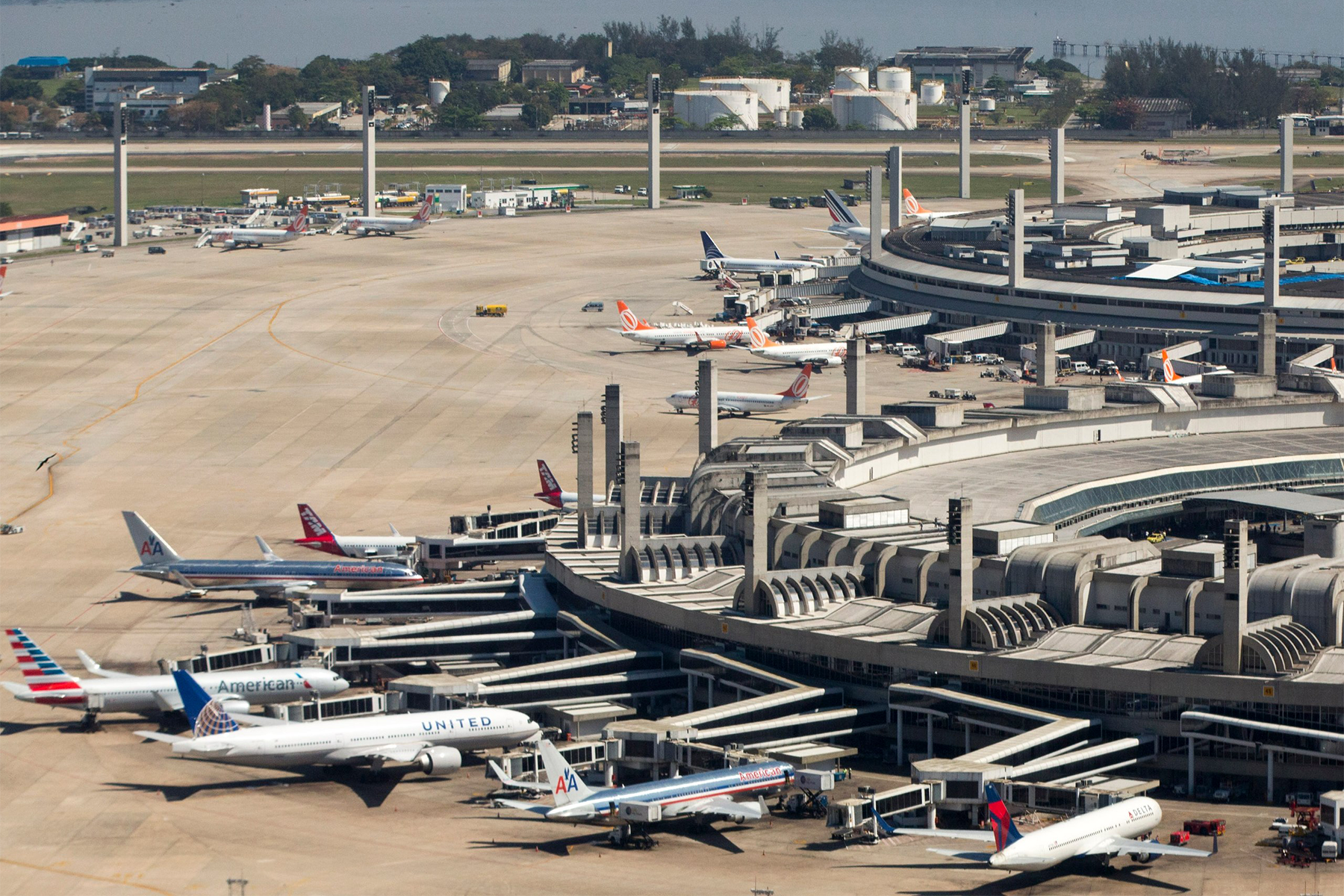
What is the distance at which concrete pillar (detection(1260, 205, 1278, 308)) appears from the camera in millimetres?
168875

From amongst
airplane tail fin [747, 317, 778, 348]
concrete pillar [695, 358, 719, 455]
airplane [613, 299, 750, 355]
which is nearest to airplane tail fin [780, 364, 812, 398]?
airplane tail fin [747, 317, 778, 348]

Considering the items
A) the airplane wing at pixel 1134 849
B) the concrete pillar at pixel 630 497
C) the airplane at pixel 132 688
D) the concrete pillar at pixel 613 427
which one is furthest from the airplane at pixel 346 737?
the concrete pillar at pixel 613 427

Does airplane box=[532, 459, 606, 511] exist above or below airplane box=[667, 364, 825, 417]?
below

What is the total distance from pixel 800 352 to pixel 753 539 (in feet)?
309

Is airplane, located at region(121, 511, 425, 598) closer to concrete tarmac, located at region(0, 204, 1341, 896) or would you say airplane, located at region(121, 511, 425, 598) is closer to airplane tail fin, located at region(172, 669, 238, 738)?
concrete tarmac, located at region(0, 204, 1341, 896)

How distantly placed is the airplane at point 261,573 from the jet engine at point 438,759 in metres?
29.9

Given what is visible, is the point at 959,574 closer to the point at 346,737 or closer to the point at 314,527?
the point at 346,737

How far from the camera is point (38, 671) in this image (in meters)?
89.0

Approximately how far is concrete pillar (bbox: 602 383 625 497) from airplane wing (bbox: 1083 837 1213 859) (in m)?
47.4

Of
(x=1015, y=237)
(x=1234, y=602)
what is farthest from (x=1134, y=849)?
(x=1015, y=237)

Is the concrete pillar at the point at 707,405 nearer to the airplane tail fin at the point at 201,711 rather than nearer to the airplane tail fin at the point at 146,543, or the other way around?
the airplane tail fin at the point at 146,543

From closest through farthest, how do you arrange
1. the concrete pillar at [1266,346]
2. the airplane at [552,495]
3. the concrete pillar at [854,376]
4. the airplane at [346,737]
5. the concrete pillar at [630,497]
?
the airplane at [346,737] → the concrete pillar at [630,497] → the airplane at [552,495] → the concrete pillar at [854,376] → the concrete pillar at [1266,346]

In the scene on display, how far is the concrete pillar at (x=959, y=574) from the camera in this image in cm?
8419

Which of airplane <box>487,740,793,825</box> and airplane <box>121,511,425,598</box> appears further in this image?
airplane <box>121,511,425,598</box>
